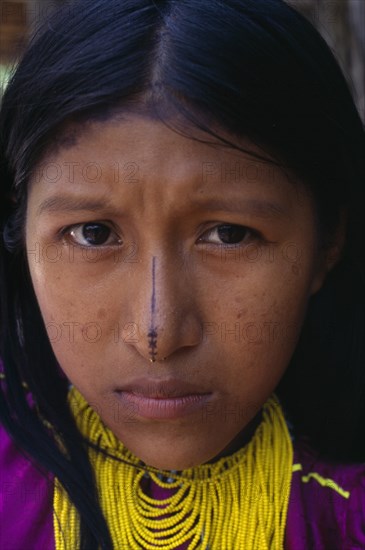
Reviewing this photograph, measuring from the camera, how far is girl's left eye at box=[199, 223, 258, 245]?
1.06 metres

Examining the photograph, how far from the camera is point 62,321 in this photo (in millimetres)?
1107

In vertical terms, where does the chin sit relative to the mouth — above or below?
below

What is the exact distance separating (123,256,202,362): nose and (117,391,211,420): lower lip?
0.30 feet

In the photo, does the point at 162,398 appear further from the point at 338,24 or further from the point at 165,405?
the point at 338,24

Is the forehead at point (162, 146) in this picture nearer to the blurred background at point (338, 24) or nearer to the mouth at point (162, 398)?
the mouth at point (162, 398)

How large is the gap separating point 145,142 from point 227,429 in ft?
1.56

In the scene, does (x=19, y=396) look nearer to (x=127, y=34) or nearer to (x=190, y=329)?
(x=190, y=329)

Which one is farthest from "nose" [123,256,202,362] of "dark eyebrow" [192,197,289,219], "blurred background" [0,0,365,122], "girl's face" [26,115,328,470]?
"blurred background" [0,0,365,122]

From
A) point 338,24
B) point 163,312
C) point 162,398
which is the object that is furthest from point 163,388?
point 338,24

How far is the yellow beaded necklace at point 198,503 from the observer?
3.91ft

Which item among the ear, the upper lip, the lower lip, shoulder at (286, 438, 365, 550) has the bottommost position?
shoulder at (286, 438, 365, 550)

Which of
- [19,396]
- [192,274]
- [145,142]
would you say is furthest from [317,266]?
[19,396]

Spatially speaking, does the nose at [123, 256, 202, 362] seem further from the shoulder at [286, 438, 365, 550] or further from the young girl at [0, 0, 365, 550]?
the shoulder at [286, 438, 365, 550]

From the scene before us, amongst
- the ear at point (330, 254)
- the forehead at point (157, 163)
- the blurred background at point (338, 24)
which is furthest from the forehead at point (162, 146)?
the blurred background at point (338, 24)
